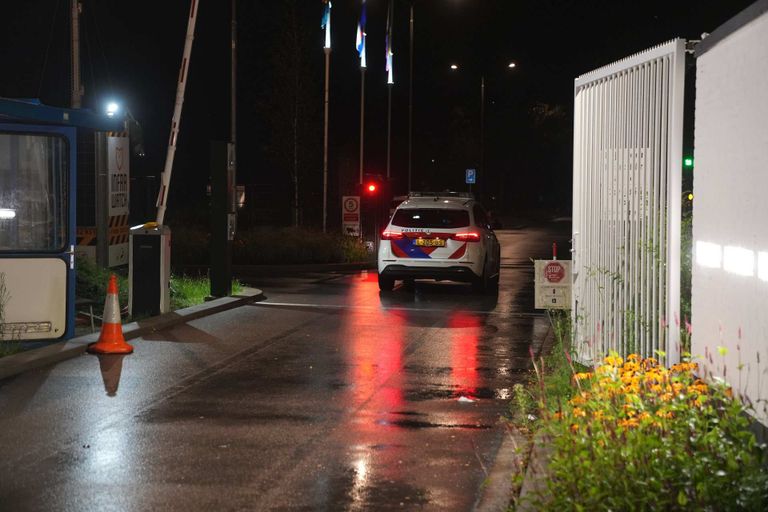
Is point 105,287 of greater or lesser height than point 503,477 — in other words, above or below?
Result: above

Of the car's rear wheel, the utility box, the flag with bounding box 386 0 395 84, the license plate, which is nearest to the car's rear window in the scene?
the license plate

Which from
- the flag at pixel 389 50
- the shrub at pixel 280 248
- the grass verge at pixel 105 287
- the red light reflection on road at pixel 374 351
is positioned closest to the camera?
the red light reflection on road at pixel 374 351

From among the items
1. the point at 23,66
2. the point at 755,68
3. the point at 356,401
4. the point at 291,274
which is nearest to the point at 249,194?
the point at 23,66

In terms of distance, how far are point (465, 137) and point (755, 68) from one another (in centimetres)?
6385

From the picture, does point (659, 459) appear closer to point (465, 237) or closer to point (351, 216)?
point (465, 237)

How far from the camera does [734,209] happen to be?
7.23 m

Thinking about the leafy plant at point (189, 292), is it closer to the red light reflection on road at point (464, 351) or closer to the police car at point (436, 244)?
the police car at point (436, 244)

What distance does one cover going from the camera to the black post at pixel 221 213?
1870 cm

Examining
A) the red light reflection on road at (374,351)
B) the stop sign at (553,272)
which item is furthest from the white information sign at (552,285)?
the red light reflection on road at (374,351)

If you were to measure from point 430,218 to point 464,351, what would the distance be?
776 cm

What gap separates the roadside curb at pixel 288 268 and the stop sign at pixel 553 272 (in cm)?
1417

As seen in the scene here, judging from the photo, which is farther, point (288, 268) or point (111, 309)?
point (288, 268)

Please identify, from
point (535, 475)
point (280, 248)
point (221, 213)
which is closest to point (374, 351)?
point (221, 213)

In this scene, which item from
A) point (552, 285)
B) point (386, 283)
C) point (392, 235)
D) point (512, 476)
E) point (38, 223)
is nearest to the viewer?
point (512, 476)
